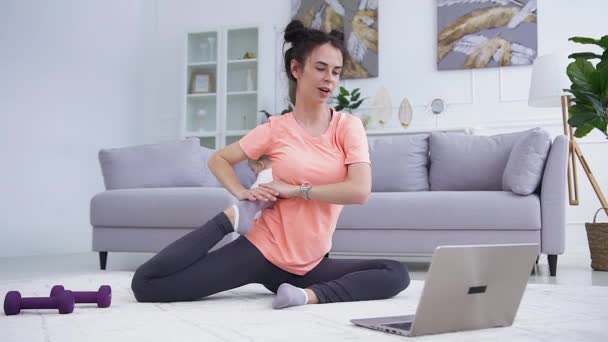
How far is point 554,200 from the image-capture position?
3.38 m

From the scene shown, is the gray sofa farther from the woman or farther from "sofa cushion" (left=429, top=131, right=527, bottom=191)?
the woman

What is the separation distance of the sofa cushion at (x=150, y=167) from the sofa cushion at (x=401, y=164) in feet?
3.77

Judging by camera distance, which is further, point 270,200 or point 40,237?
point 40,237

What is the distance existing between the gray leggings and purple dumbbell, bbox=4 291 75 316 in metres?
0.27

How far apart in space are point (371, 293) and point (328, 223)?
276mm

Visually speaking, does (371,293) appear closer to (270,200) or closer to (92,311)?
(270,200)

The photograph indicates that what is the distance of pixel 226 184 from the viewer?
2.21 m

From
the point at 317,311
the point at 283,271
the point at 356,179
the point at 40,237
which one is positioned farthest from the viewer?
the point at 40,237

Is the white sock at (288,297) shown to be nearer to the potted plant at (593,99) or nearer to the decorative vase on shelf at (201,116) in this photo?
the potted plant at (593,99)

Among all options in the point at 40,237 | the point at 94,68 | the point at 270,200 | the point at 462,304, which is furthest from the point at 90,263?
the point at 462,304

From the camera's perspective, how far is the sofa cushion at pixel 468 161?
12.5ft

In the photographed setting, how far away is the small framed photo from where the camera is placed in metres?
6.35

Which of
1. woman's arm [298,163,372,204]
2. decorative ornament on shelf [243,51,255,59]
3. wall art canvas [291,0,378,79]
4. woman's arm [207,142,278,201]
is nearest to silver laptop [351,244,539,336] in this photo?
woman's arm [298,163,372,204]

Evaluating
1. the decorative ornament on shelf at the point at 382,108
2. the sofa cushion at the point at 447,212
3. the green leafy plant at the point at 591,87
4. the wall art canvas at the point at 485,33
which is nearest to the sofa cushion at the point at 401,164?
the sofa cushion at the point at 447,212
